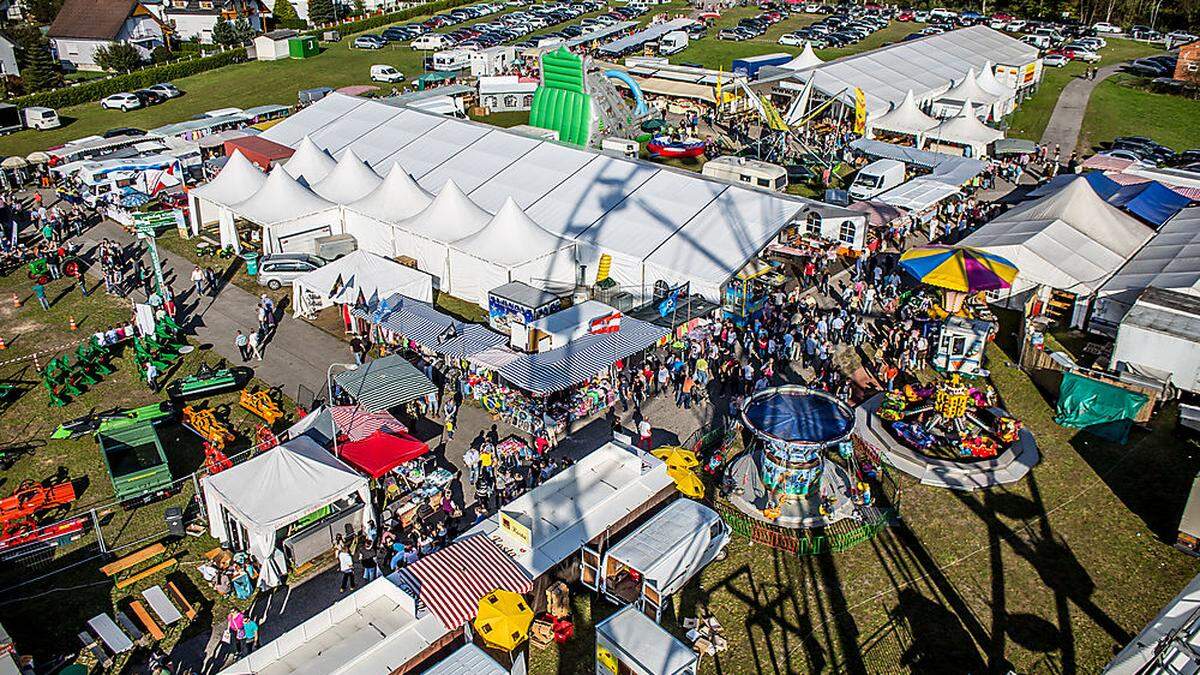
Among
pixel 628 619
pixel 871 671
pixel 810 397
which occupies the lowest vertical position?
pixel 871 671

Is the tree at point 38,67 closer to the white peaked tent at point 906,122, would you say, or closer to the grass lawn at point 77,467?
the grass lawn at point 77,467

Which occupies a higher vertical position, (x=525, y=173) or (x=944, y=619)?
(x=525, y=173)

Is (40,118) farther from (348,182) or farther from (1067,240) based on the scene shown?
(1067,240)

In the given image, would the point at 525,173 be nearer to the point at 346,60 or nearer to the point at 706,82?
the point at 706,82

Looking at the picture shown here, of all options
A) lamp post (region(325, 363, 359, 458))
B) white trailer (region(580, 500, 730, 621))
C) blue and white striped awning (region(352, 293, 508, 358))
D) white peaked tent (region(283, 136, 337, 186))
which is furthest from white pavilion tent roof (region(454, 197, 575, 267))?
white trailer (region(580, 500, 730, 621))

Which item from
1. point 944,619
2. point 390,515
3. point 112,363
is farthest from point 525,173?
point 944,619

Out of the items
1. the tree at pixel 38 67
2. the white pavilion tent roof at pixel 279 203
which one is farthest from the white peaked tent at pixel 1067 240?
the tree at pixel 38 67
